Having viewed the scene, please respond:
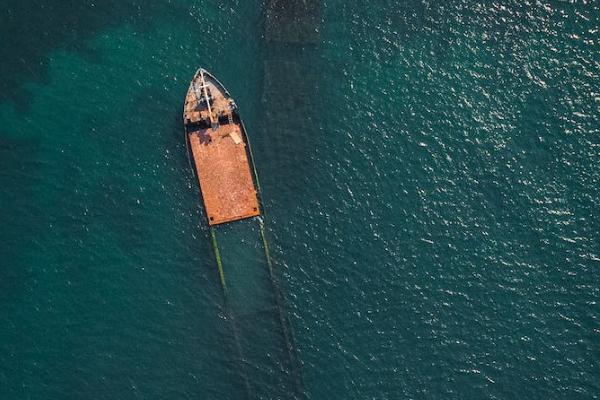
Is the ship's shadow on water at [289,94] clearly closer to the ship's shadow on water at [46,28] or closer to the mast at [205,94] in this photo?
the mast at [205,94]

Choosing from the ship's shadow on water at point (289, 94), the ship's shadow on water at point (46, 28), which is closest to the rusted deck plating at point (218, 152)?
the ship's shadow on water at point (289, 94)

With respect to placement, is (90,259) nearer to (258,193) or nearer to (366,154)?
(258,193)

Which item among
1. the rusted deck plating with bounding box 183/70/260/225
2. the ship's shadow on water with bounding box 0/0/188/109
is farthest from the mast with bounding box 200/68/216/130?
the ship's shadow on water with bounding box 0/0/188/109

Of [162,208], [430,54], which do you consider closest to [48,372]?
[162,208]

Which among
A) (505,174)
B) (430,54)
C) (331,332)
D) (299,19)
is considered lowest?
(331,332)

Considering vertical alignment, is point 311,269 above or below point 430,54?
below

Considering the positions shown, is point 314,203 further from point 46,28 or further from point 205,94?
point 46,28

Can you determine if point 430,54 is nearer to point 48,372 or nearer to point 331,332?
point 331,332
